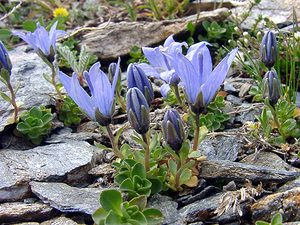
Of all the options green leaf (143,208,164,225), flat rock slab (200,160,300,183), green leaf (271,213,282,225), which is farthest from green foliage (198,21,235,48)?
green leaf (271,213,282,225)

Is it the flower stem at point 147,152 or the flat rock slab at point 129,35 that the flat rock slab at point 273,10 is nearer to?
the flat rock slab at point 129,35

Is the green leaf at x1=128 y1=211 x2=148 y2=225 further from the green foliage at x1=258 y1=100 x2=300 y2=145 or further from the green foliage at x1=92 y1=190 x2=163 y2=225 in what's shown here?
the green foliage at x1=258 y1=100 x2=300 y2=145

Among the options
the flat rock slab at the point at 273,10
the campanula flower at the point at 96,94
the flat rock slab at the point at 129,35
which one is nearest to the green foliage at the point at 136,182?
the campanula flower at the point at 96,94

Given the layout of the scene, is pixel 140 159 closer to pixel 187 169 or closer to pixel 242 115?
pixel 187 169

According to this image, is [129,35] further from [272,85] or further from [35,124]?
[272,85]

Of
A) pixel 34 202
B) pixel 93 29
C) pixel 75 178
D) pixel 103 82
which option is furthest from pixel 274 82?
pixel 93 29
